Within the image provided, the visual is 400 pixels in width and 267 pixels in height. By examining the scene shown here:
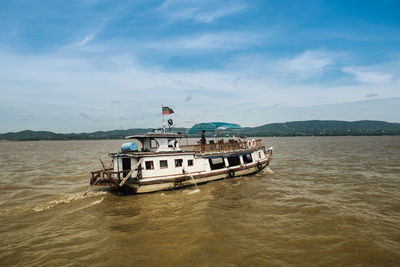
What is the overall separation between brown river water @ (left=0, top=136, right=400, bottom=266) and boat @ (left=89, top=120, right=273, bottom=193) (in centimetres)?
93

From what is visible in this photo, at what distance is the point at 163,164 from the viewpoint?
695 inches

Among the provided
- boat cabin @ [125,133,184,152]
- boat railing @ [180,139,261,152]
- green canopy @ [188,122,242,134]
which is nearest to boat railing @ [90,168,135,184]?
boat cabin @ [125,133,184,152]

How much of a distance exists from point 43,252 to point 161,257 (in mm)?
4843

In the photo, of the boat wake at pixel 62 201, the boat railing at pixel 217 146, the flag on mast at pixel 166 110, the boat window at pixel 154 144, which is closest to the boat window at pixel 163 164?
the boat window at pixel 154 144

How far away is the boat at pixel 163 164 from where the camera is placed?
54.3ft

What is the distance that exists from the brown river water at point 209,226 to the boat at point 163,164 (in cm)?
93

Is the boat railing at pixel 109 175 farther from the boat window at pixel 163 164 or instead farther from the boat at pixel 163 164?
the boat window at pixel 163 164

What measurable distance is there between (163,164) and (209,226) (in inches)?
295

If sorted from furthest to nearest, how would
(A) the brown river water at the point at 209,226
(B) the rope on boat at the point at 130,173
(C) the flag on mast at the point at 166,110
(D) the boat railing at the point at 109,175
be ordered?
1. (C) the flag on mast at the point at 166,110
2. (D) the boat railing at the point at 109,175
3. (B) the rope on boat at the point at 130,173
4. (A) the brown river water at the point at 209,226

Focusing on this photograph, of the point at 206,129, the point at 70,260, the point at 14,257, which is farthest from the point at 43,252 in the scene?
the point at 206,129

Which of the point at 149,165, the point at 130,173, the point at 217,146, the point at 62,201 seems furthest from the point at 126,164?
the point at 217,146

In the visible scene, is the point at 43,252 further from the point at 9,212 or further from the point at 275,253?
the point at 275,253

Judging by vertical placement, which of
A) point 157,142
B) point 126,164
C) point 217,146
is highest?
point 157,142

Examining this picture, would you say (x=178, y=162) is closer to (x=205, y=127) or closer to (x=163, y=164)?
(x=163, y=164)
